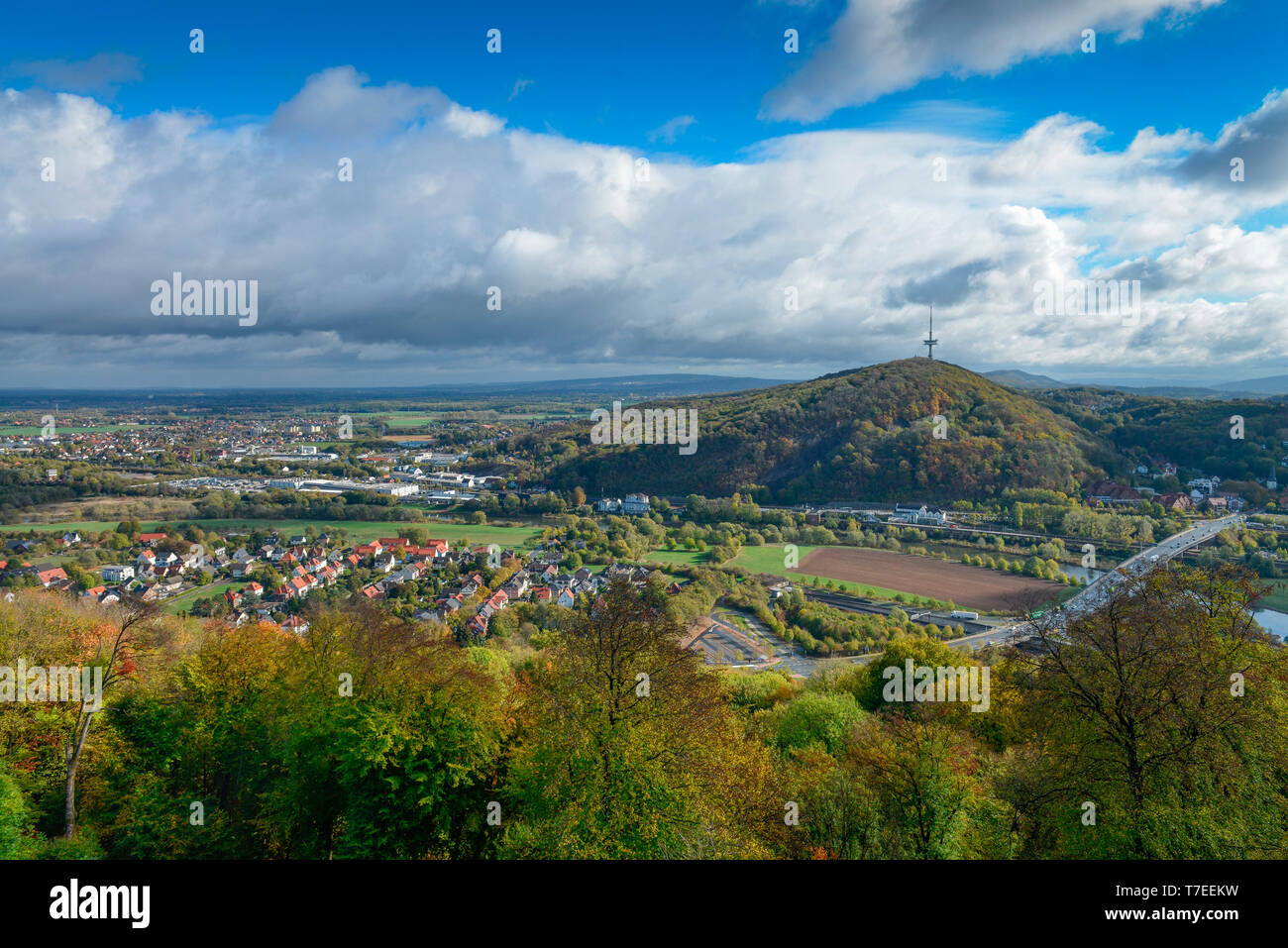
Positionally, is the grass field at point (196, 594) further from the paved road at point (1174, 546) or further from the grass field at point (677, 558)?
the paved road at point (1174, 546)

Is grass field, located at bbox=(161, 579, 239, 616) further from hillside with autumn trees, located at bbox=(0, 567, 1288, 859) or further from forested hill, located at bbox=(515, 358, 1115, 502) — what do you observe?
forested hill, located at bbox=(515, 358, 1115, 502)

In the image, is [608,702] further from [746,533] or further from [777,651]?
[746,533]

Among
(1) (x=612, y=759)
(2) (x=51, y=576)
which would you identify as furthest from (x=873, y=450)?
(1) (x=612, y=759)

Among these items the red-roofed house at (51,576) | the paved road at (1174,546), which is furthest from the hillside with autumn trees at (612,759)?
the paved road at (1174,546)

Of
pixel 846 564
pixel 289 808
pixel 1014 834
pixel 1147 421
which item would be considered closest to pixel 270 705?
pixel 289 808

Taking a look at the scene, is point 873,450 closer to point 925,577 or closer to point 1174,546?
point 1174,546

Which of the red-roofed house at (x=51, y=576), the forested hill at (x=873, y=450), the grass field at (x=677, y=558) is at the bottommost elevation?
the grass field at (x=677, y=558)

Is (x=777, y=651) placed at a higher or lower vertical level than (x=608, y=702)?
lower

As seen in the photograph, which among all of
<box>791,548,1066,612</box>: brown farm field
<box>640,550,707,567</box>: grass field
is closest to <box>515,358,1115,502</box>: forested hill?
<box>791,548,1066,612</box>: brown farm field
